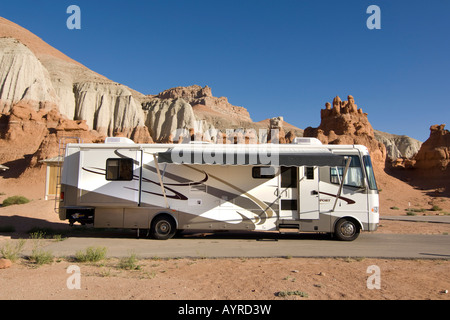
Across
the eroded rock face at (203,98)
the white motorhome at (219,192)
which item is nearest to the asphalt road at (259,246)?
the white motorhome at (219,192)

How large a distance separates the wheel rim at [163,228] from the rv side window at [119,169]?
1858mm

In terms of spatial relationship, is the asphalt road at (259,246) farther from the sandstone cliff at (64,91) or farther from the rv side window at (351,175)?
the sandstone cliff at (64,91)

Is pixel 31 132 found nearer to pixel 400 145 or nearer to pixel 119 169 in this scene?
pixel 119 169

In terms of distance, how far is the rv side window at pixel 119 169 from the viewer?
10.5 metres

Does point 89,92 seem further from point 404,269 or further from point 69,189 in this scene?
point 404,269

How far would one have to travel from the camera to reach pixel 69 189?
10.6 m

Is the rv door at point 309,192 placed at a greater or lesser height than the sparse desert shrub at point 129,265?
greater

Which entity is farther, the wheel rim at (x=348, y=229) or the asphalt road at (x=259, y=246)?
the wheel rim at (x=348, y=229)

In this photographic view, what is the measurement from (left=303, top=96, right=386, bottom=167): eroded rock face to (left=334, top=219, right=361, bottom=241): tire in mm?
38399

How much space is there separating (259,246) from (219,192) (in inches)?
86.9

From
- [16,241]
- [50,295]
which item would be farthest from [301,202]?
[16,241]

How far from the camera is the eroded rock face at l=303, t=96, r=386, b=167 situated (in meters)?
49.5

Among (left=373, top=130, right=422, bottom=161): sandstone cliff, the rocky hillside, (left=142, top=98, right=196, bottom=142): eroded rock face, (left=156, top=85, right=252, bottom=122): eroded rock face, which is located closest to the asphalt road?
the rocky hillside

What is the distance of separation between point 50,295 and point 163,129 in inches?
2814
